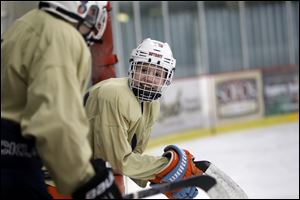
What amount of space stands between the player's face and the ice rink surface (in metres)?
0.81

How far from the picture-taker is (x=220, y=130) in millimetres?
7645

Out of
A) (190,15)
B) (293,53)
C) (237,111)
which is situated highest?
(190,15)

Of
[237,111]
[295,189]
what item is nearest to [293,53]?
[237,111]

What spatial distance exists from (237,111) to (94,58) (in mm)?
5270

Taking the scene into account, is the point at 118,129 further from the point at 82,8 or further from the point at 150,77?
the point at 82,8

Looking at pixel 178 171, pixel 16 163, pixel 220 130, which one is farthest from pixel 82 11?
pixel 220 130

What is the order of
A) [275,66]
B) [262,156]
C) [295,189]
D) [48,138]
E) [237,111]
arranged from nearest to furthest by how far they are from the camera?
1. [48,138]
2. [295,189]
3. [262,156]
4. [237,111]
5. [275,66]

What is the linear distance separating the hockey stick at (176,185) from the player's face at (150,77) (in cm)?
46

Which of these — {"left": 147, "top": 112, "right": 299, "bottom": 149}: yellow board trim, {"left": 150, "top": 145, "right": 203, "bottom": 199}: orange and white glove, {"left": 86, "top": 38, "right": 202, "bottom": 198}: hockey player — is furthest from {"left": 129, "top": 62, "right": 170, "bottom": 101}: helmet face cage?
{"left": 147, "top": 112, "right": 299, "bottom": 149}: yellow board trim

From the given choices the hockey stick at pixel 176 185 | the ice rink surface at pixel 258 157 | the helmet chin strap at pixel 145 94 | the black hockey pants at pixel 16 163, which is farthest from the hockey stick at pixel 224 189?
the ice rink surface at pixel 258 157

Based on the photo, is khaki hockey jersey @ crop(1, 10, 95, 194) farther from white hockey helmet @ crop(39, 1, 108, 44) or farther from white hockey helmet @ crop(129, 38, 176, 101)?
white hockey helmet @ crop(129, 38, 176, 101)

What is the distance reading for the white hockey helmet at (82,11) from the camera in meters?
1.29

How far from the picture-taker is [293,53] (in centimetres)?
902

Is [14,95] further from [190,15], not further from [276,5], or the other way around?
[276,5]
